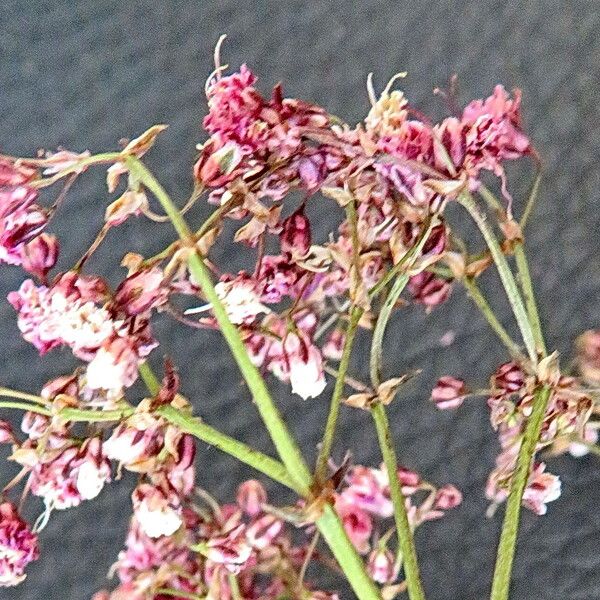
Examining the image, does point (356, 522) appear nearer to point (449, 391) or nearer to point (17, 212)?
point (449, 391)

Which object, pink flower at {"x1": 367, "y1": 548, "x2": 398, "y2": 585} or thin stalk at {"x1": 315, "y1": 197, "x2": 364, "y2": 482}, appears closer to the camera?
thin stalk at {"x1": 315, "y1": 197, "x2": 364, "y2": 482}

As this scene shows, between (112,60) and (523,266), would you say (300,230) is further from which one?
(112,60)

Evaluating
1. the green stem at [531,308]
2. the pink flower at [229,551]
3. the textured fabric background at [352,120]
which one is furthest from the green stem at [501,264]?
the textured fabric background at [352,120]

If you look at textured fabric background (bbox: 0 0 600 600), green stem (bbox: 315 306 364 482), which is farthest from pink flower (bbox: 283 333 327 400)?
textured fabric background (bbox: 0 0 600 600)

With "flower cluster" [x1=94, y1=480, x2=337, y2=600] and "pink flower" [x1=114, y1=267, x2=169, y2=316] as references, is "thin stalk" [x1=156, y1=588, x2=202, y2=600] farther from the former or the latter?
"pink flower" [x1=114, y1=267, x2=169, y2=316]

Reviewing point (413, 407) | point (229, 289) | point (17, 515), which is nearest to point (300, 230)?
point (229, 289)
